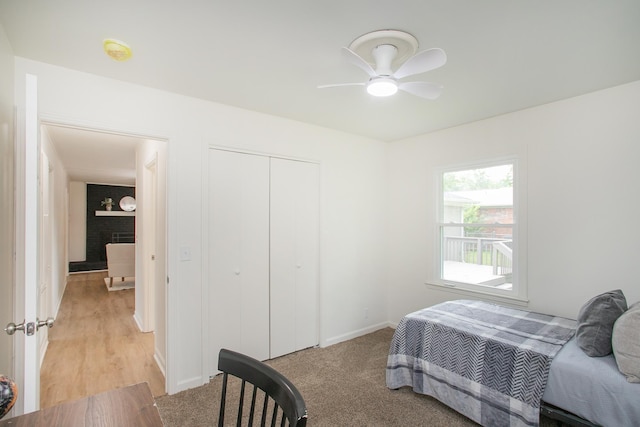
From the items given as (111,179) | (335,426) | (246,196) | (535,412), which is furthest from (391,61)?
(111,179)

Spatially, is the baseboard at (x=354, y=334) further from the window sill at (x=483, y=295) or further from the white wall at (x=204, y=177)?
the window sill at (x=483, y=295)

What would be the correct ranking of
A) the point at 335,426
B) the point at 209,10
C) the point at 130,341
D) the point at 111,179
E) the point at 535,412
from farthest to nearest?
1. the point at 111,179
2. the point at 130,341
3. the point at 335,426
4. the point at 535,412
5. the point at 209,10

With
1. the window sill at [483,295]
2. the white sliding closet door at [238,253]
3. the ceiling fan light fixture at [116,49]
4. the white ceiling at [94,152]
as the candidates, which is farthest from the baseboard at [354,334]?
the ceiling fan light fixture at [116,49]

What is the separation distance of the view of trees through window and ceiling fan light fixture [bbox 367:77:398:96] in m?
1.89

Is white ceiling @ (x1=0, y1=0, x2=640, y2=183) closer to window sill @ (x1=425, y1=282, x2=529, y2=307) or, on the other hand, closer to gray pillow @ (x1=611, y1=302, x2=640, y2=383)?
gray pillow @ (x1=611, y1=302, x2=640, y2=383)

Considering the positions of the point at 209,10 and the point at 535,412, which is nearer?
the point at 209,10

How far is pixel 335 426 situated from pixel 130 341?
2.79 m

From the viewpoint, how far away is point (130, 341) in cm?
386

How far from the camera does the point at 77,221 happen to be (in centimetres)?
900

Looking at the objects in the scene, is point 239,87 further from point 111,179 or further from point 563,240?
point 111,179

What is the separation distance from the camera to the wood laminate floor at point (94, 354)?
2.84 metres

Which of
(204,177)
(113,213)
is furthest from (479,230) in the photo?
(113,213)

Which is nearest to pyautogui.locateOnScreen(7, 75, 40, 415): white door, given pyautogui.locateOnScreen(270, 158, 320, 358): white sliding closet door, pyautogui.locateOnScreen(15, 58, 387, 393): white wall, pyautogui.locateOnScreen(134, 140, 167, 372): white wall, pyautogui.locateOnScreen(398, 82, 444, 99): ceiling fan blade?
pyautogui.locateOnScreen(15, 58, 387, 393): white wall

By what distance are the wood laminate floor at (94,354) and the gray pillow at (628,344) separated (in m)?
3.09
